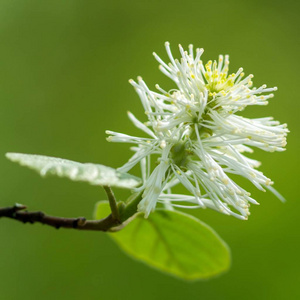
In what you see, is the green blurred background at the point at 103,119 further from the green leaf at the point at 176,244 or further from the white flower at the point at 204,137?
the white flower at the point at 204,137

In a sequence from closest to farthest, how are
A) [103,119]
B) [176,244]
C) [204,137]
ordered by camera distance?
[204,137] → [176,244] → [103,119]

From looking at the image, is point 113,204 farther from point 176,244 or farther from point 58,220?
point 176,244

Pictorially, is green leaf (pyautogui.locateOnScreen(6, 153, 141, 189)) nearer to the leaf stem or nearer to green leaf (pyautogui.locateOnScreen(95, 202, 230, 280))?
the leaf stem

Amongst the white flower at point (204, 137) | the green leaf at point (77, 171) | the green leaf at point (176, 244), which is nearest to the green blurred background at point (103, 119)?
the green leaf at point (176, 244)

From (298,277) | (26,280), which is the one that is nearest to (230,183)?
(298,277)

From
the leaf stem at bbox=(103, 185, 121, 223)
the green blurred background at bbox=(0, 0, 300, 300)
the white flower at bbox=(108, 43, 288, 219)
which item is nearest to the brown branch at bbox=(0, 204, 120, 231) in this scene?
the leaf stem at bbox=(103, 185, 121, 223)

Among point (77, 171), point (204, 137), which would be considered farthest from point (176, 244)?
point (77, 171)
